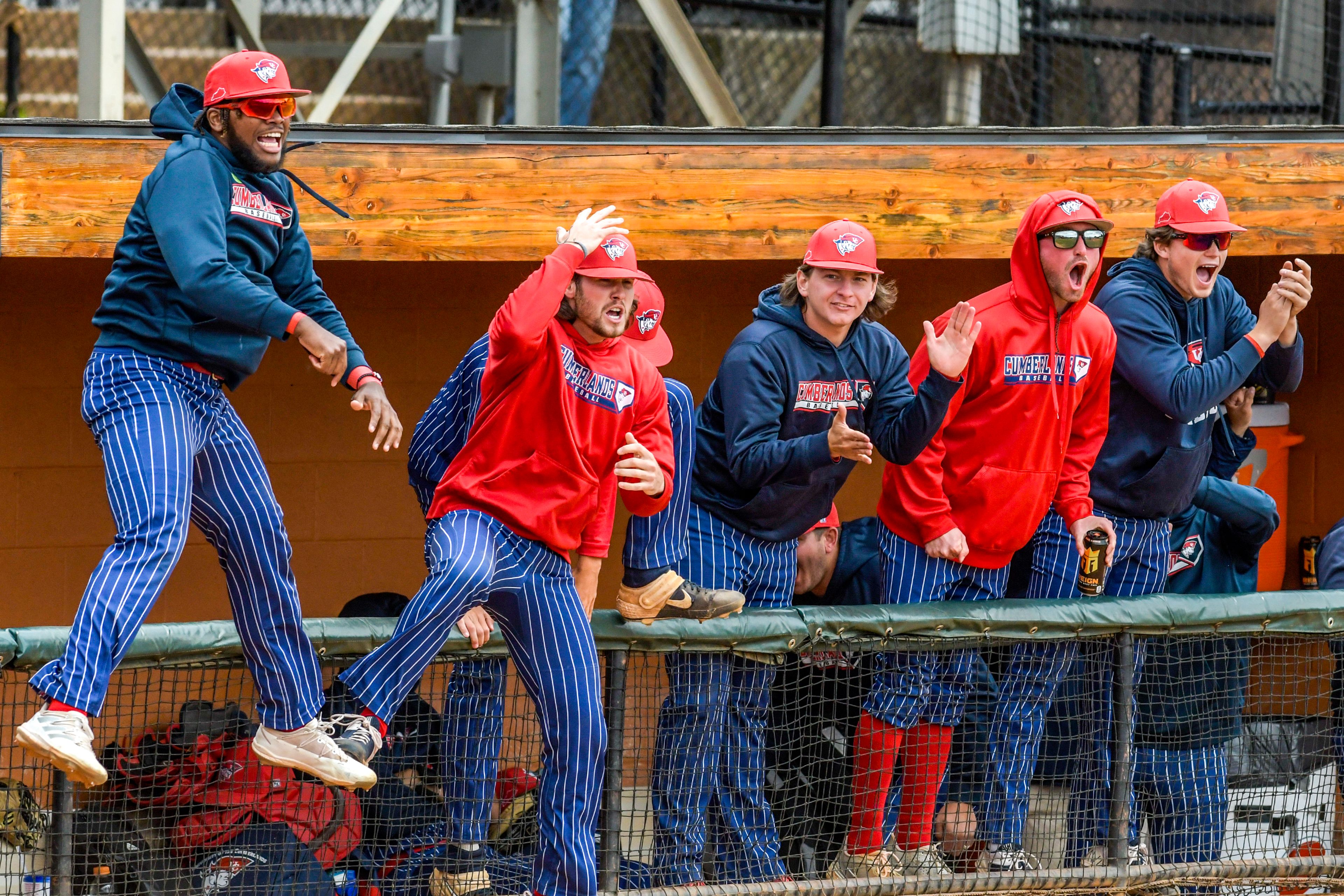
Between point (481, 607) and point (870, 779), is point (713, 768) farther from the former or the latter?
point (481, 607)

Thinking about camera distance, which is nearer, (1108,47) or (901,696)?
(901,696)

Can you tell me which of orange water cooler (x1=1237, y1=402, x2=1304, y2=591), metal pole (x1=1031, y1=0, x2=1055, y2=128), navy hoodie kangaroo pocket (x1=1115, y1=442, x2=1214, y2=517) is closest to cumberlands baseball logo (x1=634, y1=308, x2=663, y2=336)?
navy hoodie kangaroo pocket (x1=1115, y1=442, x2=1214, y2=517)

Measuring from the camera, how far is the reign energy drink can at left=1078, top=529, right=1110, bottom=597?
422 centimetres

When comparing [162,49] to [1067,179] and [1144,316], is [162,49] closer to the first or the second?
[1067,179]

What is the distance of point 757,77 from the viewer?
7.98 meters

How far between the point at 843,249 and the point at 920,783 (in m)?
1.44

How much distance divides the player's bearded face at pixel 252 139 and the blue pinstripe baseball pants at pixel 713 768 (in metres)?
1.45

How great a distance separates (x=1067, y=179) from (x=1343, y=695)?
2077 millimetres

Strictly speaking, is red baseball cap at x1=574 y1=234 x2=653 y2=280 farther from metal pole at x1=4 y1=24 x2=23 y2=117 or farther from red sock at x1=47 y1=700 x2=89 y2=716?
metal pole at x1=4 y1=24 x2=23 y2=117

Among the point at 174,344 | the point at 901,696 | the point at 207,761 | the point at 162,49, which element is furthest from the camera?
the point at 162,49

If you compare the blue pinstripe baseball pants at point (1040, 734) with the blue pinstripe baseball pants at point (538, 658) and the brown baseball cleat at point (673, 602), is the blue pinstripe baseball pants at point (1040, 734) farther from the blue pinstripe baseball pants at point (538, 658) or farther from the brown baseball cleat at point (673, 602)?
the blue pinstripe baseball pants at point (538, 658)

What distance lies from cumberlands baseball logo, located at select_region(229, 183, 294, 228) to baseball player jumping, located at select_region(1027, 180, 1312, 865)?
228 centimetres

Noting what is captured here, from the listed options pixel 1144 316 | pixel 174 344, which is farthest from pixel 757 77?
pixel 174 344

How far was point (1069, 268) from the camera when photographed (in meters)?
4.19
